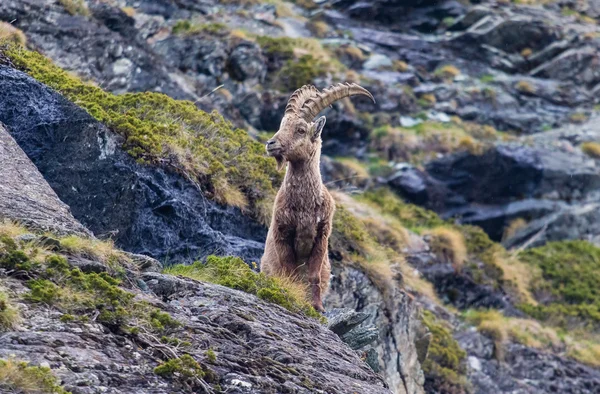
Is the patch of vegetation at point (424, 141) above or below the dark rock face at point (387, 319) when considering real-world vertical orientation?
below

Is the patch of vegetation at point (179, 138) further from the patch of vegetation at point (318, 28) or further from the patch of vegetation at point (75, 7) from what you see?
the patch of vegetation at point (318, 28)

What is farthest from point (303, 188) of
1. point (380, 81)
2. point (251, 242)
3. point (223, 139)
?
point (380, 81)

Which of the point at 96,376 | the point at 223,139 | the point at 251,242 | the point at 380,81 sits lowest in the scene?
the point at 380,81

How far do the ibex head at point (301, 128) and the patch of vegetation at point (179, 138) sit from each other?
1.83 metres

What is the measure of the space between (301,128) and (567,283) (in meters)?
14.3

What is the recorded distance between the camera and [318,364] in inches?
303

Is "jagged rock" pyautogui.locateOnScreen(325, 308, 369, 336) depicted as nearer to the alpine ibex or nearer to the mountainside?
the mountainside

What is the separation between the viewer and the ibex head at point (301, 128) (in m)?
10.5

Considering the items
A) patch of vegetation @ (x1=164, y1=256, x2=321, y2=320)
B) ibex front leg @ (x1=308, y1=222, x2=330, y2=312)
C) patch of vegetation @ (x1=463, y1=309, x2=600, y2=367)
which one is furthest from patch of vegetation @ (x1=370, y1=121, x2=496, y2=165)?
patch of vegetation @ (x1=164, y1=256, x2=321, y2=320)

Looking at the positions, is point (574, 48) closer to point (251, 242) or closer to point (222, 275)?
point (251, 242)

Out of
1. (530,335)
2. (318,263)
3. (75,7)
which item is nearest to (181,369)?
(318,263)

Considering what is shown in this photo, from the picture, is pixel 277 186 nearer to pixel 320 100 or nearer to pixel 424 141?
pixel 320 100

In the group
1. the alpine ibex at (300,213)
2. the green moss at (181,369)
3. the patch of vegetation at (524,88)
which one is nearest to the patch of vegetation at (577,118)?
the patch of vegetation at (524,88)

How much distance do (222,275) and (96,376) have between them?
297cm
